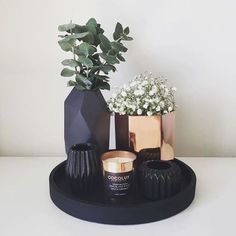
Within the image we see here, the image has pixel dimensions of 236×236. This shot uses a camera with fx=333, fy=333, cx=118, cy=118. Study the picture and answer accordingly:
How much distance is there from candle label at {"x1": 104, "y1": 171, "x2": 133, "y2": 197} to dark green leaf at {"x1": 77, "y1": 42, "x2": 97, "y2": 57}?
11.3 inches

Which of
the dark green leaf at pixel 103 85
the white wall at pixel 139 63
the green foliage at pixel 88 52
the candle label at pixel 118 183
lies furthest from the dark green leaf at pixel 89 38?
the candle label at pixel 118 183

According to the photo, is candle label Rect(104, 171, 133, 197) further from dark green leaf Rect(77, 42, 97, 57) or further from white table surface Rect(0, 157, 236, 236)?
dark green leaf Rect(77, 42, 97, 57)

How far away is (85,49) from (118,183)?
1.05 ft

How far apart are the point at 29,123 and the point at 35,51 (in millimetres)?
230

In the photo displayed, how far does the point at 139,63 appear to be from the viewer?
1.02 m

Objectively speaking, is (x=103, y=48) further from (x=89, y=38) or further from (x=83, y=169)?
(x=83, y=169)

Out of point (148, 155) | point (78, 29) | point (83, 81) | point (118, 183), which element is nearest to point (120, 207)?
point (118, 183)

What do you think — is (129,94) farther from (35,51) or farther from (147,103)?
(35,51)

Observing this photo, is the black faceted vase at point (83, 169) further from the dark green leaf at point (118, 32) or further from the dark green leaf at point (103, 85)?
the dark green leaf at point (118, 32)

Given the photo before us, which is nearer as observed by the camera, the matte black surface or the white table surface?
the white table surface

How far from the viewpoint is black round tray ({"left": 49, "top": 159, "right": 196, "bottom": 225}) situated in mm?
666

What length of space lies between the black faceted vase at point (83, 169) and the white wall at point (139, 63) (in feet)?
1.13

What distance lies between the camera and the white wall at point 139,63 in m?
0.98

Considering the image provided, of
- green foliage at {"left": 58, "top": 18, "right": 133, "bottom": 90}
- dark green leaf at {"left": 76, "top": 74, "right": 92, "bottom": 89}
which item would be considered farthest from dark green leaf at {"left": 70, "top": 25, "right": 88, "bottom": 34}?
dark green leaf at {"left": 76, "top": 74, "right": 92, "bottom": 89}
